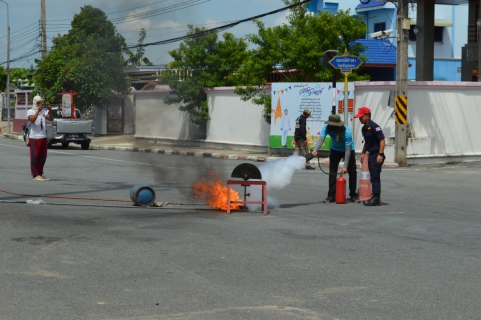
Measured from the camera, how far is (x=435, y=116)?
2502 cm

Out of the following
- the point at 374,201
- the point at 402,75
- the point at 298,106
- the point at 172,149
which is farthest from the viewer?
the point at 172,149

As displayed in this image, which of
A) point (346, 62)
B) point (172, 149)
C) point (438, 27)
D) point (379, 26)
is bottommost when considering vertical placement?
point (172, 149)

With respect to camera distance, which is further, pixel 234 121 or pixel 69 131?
pixel 69 131

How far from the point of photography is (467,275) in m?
7.82

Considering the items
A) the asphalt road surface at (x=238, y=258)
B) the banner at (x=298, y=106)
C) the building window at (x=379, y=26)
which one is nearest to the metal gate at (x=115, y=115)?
the building window at (x=379, y=26)

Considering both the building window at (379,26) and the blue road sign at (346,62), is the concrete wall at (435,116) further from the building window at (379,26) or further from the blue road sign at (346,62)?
the building window at (379,26)

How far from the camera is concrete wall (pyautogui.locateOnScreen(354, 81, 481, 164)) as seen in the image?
24.7 m

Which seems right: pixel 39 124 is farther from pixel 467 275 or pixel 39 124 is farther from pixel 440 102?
pixel 440 102

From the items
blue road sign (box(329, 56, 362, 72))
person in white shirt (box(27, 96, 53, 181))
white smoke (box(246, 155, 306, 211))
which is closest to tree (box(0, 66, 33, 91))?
blue road sign (box(329, 56, 362, 72))

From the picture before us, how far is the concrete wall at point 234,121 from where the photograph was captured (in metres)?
31.2

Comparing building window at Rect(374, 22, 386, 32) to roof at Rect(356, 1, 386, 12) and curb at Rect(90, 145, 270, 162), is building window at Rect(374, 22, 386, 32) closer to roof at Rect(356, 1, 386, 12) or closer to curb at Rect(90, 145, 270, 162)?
roof at Rect(356, 1, 386, 12)

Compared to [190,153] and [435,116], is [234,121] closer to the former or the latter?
[190,153]

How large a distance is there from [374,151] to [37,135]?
7864 mm

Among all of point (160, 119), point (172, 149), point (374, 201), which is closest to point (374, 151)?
point (374, 201)
